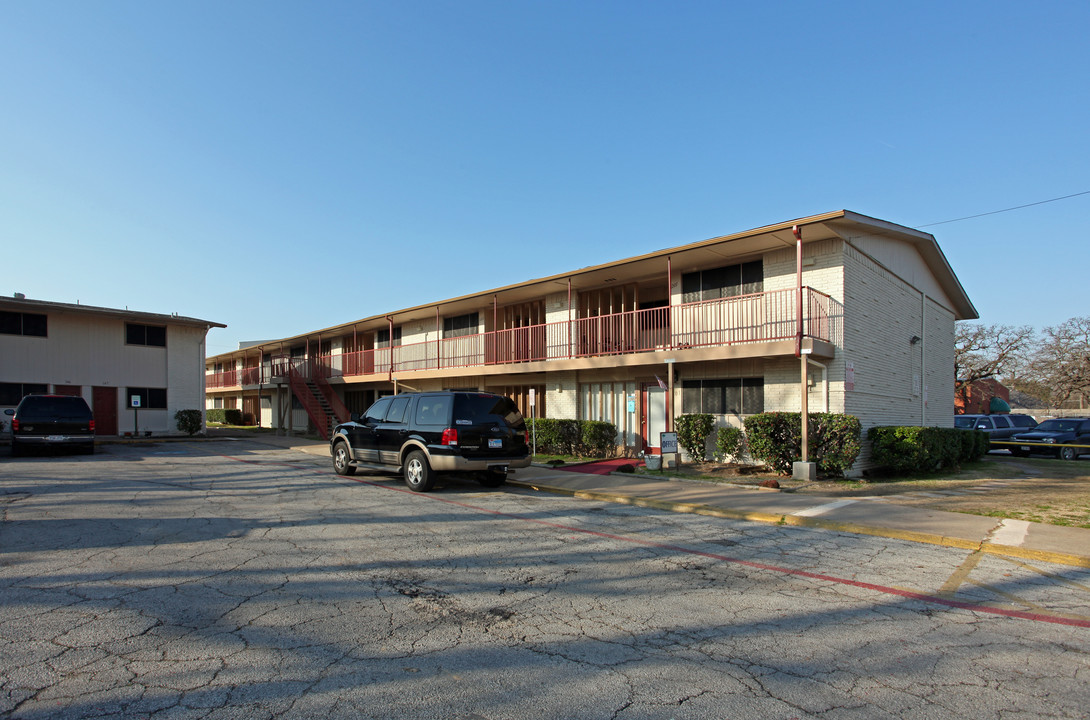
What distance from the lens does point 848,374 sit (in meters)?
14.2

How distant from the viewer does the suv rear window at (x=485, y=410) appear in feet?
37.2

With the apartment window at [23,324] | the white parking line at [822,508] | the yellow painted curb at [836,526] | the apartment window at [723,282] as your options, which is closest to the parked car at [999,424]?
the apartment window at [723,282]

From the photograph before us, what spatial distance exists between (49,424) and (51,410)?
440 mm

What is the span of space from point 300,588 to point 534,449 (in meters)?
12.8

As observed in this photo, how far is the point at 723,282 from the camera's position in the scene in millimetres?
16781

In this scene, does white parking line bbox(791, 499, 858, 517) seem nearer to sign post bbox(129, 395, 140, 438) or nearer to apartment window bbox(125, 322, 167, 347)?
sign post bbox(129, 395, 140, 438)

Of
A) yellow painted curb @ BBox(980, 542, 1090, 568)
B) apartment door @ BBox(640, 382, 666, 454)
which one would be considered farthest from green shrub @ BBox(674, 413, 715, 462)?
yellow painted curb @ BBox(980, 542, 1090, 568)

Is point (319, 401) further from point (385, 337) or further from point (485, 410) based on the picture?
point (485, 410)

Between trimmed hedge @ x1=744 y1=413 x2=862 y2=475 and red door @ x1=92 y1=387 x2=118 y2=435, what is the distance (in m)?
26.0

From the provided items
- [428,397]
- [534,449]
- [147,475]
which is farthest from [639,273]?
[147,475]

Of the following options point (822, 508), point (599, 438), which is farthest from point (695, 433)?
point (822, 508)

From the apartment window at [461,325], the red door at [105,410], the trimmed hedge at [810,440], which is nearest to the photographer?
the trimmed hedge at [810,440]

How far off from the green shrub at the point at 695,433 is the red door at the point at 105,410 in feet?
79.3

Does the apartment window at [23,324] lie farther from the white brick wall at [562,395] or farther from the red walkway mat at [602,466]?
the red walkway mat at [602,466]
